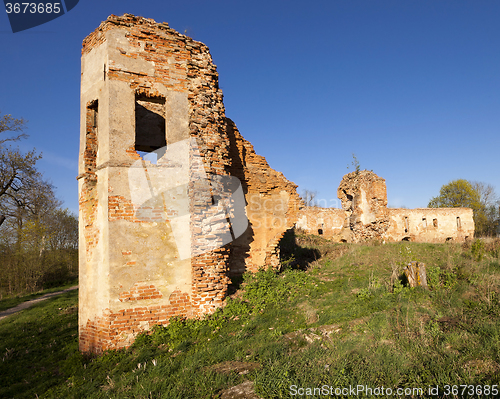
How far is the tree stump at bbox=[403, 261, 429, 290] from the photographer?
275 inches

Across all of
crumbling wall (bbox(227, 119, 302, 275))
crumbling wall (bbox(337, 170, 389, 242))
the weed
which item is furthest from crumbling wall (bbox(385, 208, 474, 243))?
crumbling wall (bbox(227, 119, 302, 275))

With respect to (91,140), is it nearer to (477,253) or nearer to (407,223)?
(477,253)

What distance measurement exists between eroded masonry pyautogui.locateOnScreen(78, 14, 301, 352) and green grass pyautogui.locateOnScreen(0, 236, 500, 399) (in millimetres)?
645

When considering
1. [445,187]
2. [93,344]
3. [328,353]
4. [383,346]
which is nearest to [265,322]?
[328,353]

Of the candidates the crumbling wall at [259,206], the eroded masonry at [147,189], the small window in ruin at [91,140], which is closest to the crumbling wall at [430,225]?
the crumbling wall at [259,206]

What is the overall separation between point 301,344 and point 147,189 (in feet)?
14.9

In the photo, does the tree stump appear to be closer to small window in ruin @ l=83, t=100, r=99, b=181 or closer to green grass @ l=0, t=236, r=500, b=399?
green grass @ l=0, t=236, r=500, b=399

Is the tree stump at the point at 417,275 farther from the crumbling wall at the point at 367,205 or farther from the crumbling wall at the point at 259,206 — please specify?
the crumbling wall at the point at 367,205

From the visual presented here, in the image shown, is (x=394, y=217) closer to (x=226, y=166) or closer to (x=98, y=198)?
(x=226, y=166)

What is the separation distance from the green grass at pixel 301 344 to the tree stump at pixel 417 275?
214 millimetres

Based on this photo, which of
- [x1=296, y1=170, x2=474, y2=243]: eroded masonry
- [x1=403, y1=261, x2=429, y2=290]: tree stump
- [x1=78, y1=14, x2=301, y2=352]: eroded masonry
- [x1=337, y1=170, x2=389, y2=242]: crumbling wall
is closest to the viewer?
[x1=78, y1=14, x2=301, y2=352]: eroded masonry

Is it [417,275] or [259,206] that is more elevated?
[259,206]

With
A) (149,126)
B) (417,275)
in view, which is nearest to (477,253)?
(417,275)

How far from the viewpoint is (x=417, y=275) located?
7070 millimetres
